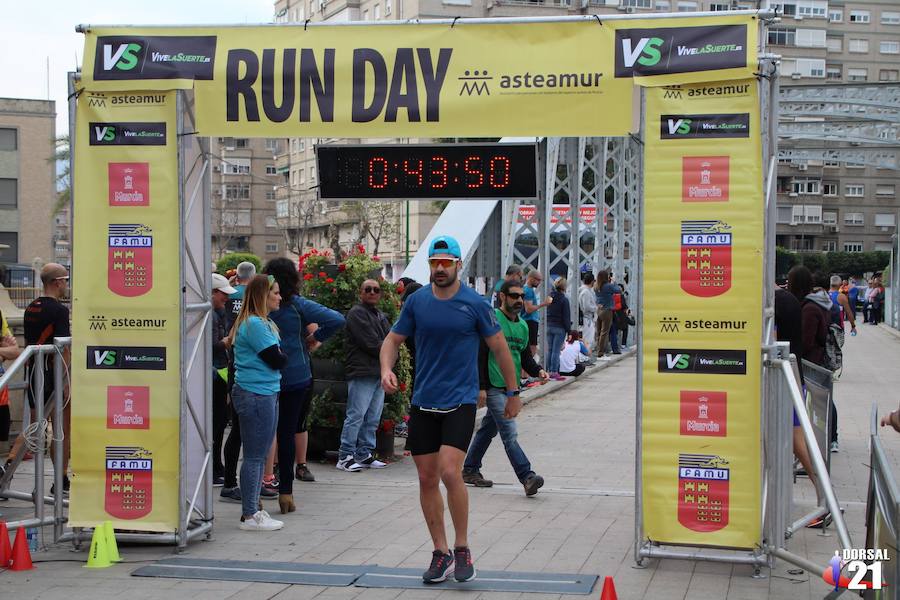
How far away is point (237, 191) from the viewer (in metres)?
106

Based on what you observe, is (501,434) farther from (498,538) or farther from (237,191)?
(237,191)

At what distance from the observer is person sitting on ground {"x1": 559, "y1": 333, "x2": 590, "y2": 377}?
72.9ft

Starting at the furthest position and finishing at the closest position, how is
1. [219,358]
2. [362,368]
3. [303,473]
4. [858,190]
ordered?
[858,190], [362,368], [303,473], [219,358]

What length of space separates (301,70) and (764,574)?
4537mm

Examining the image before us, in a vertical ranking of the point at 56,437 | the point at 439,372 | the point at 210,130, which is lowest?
the point at 56,437

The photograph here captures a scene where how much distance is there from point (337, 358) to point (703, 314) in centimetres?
532

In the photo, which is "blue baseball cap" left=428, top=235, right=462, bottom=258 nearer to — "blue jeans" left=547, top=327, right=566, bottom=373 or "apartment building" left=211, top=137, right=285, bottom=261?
"blue jeans" left=547, top=327, right=566, bottom=373

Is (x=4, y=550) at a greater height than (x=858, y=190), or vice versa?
(x=858, y=190)

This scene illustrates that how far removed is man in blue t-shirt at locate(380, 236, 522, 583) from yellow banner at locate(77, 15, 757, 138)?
120 cm

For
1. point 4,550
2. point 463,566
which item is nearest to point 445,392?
point 463,566

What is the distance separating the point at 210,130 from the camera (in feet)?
26.1

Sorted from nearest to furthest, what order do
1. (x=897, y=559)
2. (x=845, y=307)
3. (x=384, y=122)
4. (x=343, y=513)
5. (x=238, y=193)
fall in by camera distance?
1. (x=897, y=559)
2. (x=384, y=122)
3. (x=343, y=513)
4. (x=845, y=307)
5. (x=238, y=193)

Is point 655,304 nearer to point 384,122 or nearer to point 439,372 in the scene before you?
point 439,372

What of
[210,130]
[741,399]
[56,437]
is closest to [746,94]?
[741,399]
